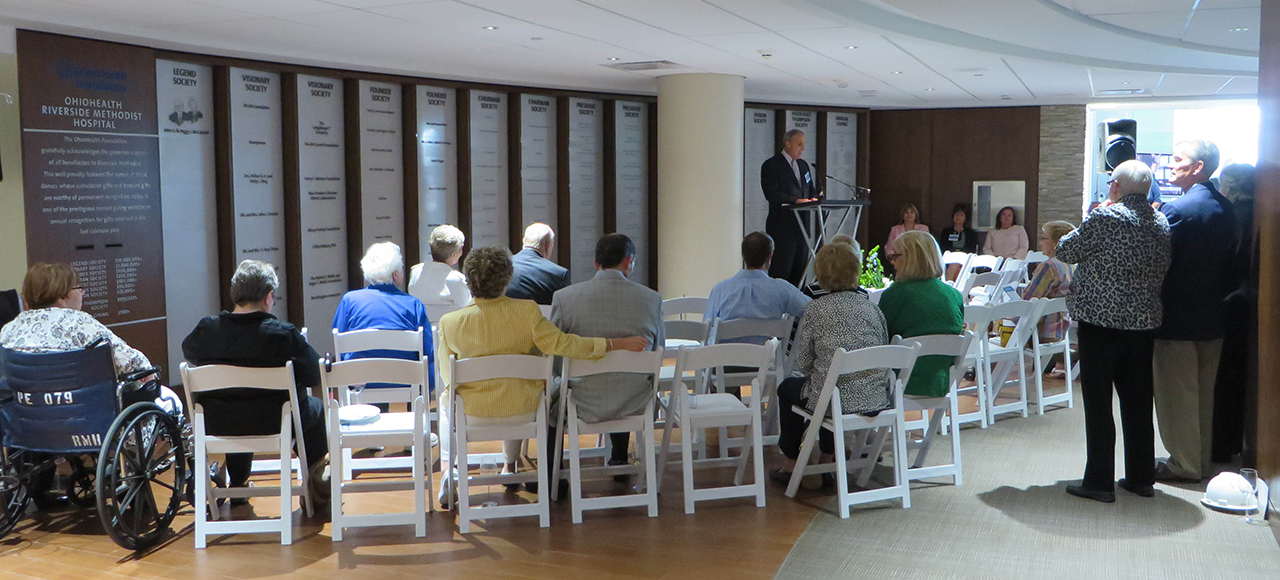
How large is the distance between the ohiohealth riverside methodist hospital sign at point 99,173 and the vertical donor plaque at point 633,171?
533 centimetres

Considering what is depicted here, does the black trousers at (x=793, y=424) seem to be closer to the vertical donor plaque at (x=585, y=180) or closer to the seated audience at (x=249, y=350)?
the seated audience at (x=249, y=350)

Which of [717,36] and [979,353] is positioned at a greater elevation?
[717,36]

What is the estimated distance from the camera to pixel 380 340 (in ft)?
16.3

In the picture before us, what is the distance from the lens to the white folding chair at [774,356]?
210 inches

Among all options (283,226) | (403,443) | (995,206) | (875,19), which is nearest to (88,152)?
(283,226)

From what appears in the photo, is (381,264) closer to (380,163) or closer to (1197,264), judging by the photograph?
(1197,264)

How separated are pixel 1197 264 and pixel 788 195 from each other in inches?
183

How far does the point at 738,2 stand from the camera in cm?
591

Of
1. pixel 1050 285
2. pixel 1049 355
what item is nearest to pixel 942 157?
pixel 1050 285

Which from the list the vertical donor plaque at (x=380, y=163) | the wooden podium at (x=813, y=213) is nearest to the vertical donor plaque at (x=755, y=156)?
the wooden podium at (x=813, y=213)

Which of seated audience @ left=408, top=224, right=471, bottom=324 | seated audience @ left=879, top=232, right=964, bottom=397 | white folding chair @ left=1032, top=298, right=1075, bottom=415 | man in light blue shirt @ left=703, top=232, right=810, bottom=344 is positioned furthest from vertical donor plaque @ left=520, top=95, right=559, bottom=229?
seated audience @ left=879, top=232, right=964, bottom=397

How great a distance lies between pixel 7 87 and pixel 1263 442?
23.2 ft

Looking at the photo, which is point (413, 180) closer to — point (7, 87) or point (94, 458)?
point (7, 87)

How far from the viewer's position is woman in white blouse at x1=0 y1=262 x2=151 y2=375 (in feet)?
13.8
